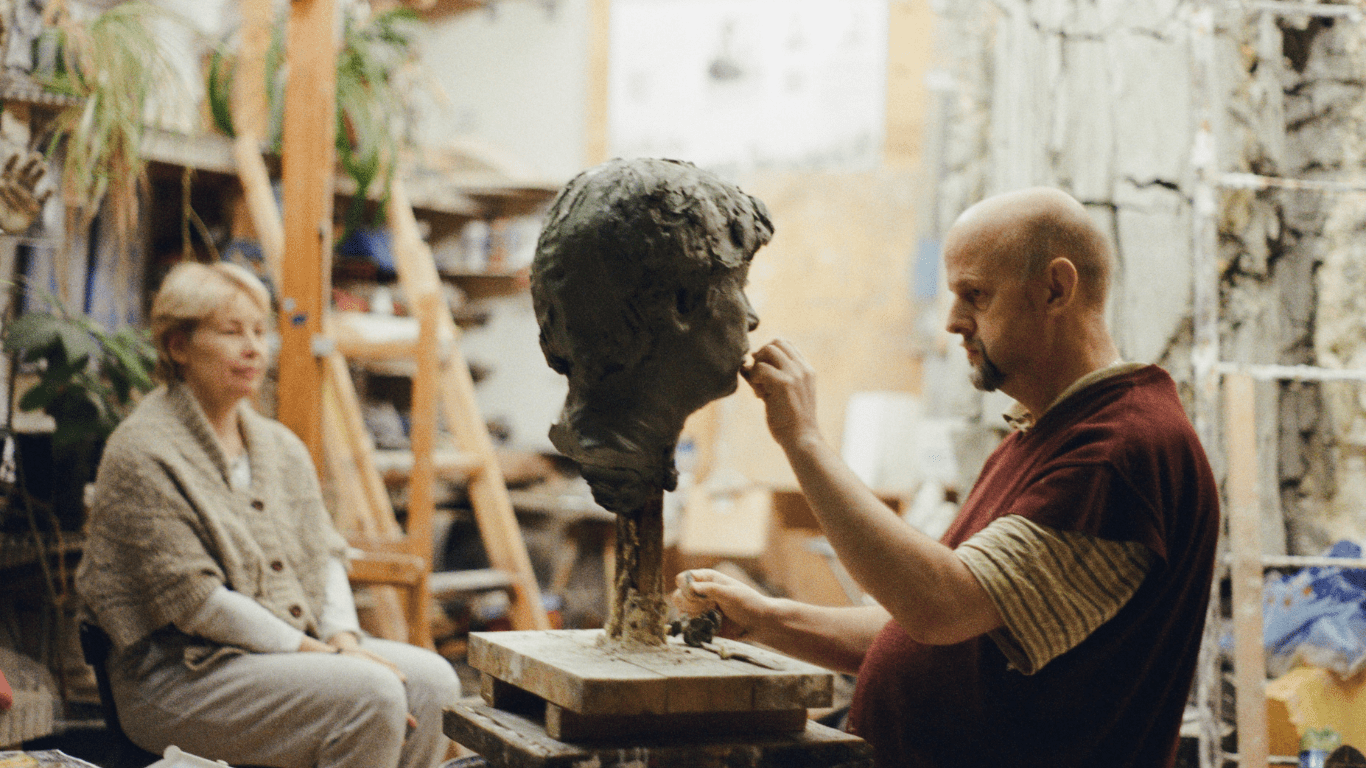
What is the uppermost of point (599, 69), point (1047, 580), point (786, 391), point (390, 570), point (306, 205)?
point (599, 69)

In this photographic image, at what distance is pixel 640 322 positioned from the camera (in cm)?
134

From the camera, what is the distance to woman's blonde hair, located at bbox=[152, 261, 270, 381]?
237 cm

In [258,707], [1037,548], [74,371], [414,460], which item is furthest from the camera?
[414,460]

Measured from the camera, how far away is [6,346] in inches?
104

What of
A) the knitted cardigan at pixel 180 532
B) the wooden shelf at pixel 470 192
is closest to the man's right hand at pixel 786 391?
the knitted cardigan at pixel 180 532

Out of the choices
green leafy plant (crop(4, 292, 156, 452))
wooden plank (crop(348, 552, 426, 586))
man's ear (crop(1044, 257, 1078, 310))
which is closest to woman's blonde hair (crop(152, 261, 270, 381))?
green leafy plant (crop(4, 292, 156, 452))

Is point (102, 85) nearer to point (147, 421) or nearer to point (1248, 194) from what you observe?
point (147, 421)

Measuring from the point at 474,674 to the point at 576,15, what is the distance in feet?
12.4

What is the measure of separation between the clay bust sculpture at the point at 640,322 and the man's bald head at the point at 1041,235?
0.32m

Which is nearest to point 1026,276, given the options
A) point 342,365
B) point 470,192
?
point 342,365

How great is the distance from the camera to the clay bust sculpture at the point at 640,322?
131 centimetres

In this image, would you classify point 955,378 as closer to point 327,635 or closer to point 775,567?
point 775,567

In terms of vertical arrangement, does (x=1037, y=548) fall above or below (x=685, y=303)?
below

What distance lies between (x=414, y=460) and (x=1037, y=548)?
2637 mm
